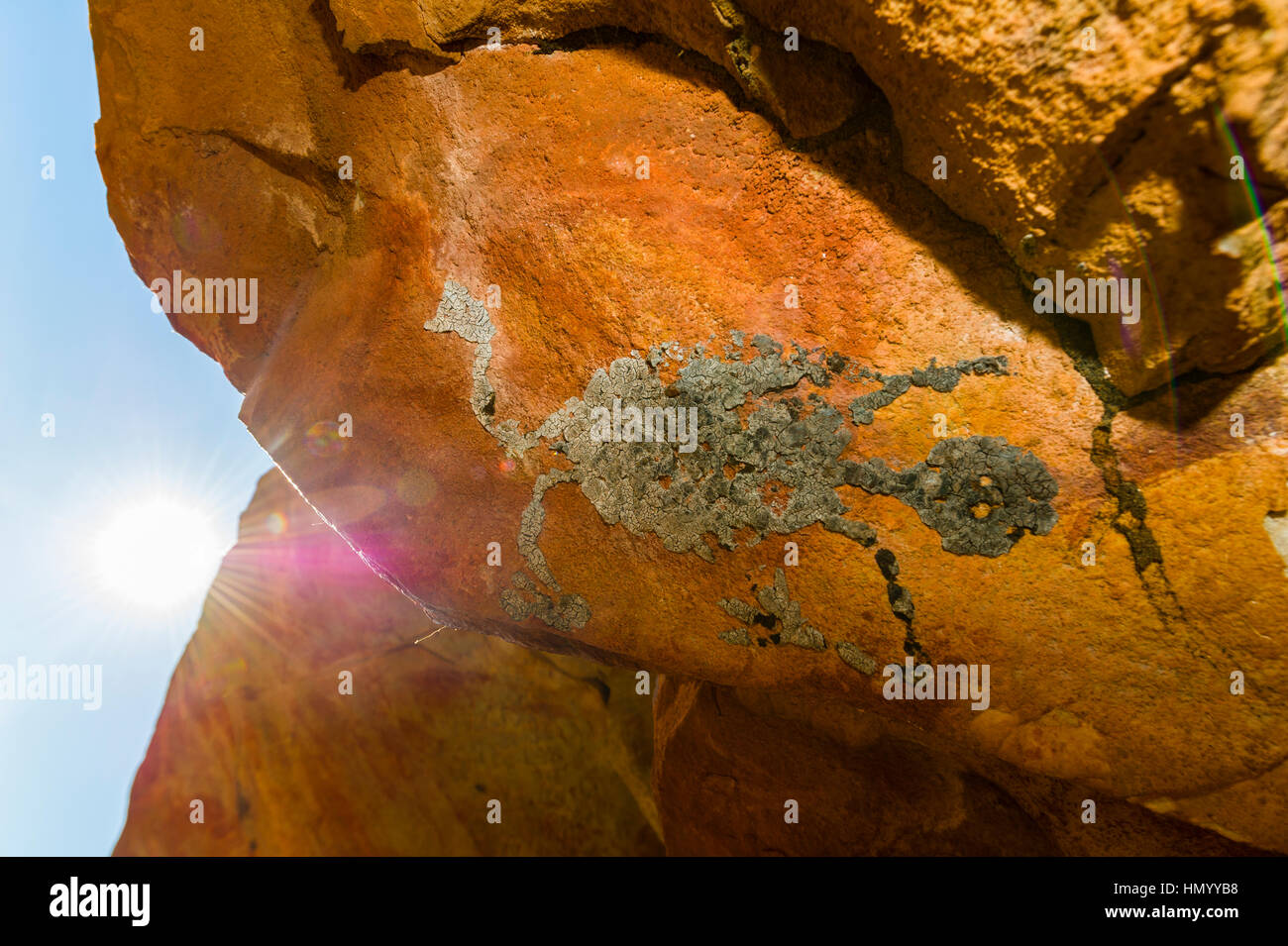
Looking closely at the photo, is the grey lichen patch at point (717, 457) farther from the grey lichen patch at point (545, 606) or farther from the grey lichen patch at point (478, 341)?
the grey lichen patch at point (545, 606)

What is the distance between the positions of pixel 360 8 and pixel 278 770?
4412mm

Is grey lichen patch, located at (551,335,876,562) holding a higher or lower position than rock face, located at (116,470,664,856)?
higher

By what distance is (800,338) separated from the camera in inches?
75.4

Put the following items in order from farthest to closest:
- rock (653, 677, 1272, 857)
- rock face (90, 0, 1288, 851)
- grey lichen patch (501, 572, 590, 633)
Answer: rock (653, 677, 1272, 857) < grey lichen patch (501, 572, 590, 633) < rock face (90, 0, 1288, 851)

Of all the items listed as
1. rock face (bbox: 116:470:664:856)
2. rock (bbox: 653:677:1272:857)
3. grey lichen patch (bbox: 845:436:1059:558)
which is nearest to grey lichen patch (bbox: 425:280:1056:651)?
grey lichen patch (bbox: 845:436:1059:558)

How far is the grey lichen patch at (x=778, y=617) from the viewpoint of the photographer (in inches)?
77.3

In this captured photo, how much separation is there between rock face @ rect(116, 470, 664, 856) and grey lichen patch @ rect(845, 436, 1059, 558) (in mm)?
3382

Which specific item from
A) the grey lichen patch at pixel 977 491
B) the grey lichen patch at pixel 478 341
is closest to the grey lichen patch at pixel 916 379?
the grey lichen patch at pixel 977 491

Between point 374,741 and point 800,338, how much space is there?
4130mm

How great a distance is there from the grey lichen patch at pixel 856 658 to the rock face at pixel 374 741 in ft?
10.1

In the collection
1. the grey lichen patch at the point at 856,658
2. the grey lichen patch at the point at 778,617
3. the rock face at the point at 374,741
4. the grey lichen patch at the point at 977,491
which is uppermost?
the grey lichen patch at the point at 977,491

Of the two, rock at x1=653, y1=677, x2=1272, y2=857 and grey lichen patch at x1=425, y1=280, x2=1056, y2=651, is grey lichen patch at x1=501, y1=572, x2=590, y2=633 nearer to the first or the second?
grey lichen patch at x1=425, y1=280, x2=1056, y2=651

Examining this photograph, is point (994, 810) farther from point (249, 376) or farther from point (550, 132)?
point (249, 376)

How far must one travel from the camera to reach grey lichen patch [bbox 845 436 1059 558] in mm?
→ 1773
